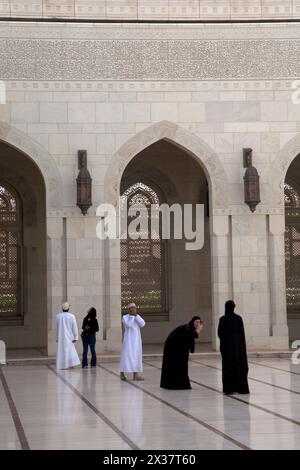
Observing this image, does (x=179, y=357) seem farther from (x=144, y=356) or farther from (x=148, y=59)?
(x=148, y=59)

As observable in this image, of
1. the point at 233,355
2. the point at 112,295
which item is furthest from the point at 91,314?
the point at 233,355

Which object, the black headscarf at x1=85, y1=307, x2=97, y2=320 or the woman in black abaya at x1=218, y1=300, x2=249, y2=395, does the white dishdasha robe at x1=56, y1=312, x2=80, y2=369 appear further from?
the woman in black abaya at x1=218, y1=300, x2=249, y2=395

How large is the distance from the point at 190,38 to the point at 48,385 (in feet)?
21.7

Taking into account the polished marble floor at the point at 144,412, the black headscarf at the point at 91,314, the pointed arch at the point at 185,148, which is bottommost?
the polished marble floor at the point at 144,412

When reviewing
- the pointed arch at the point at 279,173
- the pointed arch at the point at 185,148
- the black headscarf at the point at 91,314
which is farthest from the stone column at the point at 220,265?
the black headscarf at the point at 91,314

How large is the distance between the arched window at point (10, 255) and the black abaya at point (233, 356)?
7.89 meters

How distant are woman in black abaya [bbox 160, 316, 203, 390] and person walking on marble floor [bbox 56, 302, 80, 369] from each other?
2.95 m

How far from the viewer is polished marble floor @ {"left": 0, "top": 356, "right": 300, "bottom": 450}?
705 cm

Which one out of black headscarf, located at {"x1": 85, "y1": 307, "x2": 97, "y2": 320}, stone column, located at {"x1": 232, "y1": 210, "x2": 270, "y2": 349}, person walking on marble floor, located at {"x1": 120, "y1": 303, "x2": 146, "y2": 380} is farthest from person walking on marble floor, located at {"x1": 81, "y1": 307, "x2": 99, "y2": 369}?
stone column, located at {"x1": 232, "y1": 210, "x2": 270, "y2": 349}

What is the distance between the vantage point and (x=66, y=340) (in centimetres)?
1322

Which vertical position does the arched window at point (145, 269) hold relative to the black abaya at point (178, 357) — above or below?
above

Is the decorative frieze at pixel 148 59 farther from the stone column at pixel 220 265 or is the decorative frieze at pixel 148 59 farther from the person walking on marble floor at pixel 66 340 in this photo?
the person walking on marble floor at pixel 66 340

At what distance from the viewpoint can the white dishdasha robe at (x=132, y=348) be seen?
459 inches
